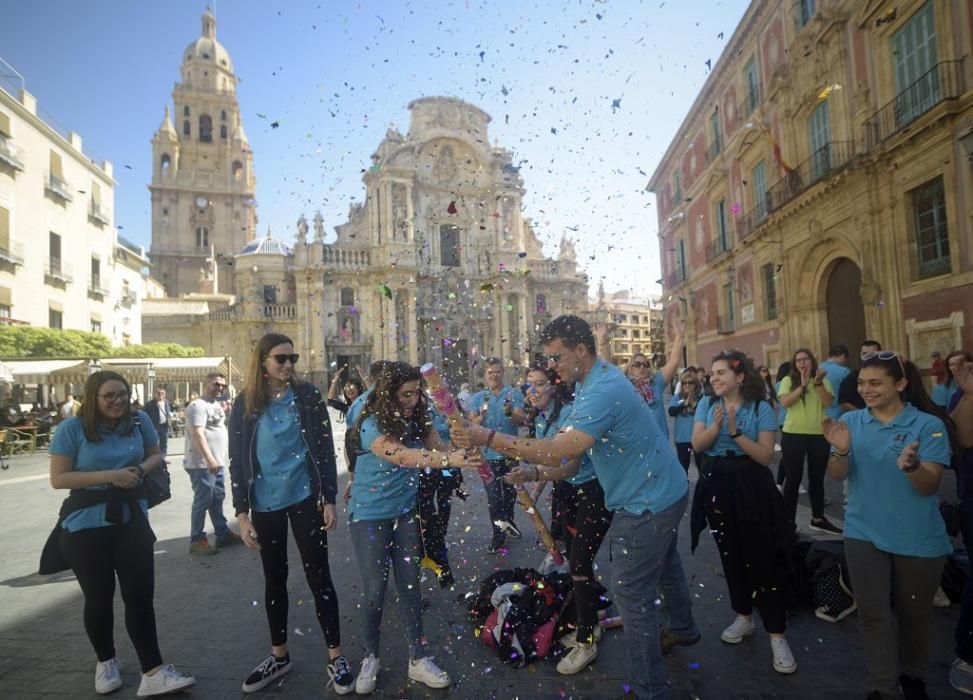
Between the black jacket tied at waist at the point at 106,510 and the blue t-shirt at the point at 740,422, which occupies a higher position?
the blue t-shirt at the point at 740,422

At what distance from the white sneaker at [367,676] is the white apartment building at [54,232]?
24.4m

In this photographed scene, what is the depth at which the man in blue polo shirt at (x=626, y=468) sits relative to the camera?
2.60 metres

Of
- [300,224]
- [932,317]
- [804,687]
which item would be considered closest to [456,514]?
[804,687]

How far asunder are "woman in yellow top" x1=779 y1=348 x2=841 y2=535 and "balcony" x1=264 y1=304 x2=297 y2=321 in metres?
33.1

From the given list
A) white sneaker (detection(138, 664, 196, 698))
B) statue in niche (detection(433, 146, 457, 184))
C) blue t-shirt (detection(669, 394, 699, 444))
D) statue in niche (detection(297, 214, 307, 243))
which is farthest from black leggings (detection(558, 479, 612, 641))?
statue in niche (detection(433, 146, 457, 184))

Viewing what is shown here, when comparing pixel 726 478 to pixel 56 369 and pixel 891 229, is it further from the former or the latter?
pixel 56 369

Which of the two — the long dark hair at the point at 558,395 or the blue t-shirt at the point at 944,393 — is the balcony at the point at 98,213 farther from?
the blue t-shirt at the point at 944,393

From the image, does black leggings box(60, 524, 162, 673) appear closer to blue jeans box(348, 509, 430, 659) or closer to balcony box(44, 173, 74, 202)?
blue jeans box(348, 509, 430, 659)

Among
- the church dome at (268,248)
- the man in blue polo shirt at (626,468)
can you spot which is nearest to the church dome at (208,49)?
the church dome at (268,248)

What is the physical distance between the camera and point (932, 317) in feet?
35.9

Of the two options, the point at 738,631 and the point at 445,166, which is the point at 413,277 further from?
the point at 738,631

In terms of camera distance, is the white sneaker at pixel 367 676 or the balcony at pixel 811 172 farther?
the balcony at pixel 811 172

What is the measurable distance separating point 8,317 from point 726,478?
26.6 metres

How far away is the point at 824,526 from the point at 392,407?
507 centimetres
